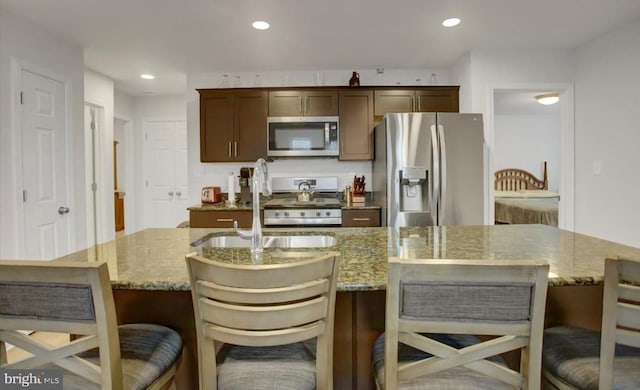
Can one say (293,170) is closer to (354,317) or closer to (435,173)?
(435,173)

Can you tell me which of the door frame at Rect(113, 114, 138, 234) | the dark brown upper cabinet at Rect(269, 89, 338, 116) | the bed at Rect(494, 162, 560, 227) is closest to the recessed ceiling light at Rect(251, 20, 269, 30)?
the dark brown upper cabinet at Rect(269, 89, 338, 116)

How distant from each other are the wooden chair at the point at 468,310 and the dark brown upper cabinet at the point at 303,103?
333 centimetres

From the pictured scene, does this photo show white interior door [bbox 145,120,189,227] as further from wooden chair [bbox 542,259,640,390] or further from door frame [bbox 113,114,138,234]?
wooden chair [bbox 542,259,640,390]

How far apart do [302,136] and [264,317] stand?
3.24 metres

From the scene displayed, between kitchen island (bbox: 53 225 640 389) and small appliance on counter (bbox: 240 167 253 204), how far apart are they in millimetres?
2533

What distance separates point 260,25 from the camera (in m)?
3.04

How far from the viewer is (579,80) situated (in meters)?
3.71

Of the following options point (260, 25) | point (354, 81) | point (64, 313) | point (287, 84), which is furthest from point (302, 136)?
point (64, 313)

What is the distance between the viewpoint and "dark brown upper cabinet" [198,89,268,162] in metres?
4.12

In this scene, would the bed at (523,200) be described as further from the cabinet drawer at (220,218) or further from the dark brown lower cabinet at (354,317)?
the cabinet drawer at (220,218)

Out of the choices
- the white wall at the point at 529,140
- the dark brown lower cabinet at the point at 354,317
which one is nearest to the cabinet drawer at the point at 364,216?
the dark brown lower cabinet at the point at 354,317

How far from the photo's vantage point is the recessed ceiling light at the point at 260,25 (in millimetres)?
2979

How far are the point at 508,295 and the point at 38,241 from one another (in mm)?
3436

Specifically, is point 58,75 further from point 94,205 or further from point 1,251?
point 94,205
